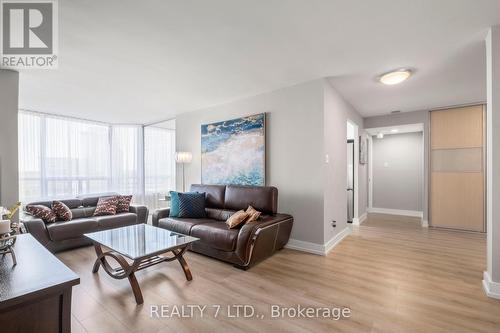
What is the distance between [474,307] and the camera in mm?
1947

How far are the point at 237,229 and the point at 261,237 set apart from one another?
36 cm

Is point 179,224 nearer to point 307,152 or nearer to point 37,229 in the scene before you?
point 37,229

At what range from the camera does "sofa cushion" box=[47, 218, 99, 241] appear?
3.20 metres

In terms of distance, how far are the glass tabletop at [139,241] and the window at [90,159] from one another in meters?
3.17

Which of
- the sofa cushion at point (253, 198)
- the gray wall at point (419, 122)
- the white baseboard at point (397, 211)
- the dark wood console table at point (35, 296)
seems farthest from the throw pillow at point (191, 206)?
the white baseboard at point (397, 211)

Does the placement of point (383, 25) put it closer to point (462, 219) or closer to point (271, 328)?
point (271, 328)

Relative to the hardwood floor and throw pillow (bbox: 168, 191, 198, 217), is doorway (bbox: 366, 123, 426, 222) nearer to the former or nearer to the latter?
the hardwood floor

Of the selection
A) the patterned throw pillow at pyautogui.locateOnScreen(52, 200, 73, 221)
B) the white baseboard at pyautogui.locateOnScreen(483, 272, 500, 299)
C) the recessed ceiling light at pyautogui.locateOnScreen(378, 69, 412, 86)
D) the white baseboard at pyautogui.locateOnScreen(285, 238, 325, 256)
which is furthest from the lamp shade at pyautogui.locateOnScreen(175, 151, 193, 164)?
the white baseboard at pyautogui.locateOnScreen(483, 272, 500, 299)

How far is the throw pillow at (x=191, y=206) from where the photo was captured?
3629 millimetres

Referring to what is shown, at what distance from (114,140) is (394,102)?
21.6 feet

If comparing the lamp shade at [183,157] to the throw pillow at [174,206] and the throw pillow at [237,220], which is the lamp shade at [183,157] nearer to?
the throw pillow at [174,206]

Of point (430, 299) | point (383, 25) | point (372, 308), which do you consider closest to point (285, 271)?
point (372, 308)

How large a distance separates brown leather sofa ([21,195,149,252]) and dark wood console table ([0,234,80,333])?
7.77 feet

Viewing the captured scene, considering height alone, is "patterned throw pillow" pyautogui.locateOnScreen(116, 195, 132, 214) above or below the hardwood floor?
above
